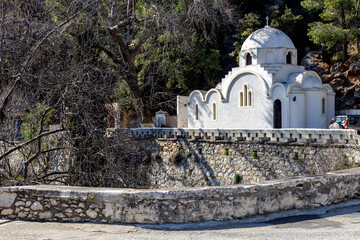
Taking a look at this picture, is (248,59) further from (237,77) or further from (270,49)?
(237,77)

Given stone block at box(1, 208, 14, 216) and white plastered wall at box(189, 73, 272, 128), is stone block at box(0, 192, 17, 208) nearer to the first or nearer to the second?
stone block at box(1, 208, 14, 216)

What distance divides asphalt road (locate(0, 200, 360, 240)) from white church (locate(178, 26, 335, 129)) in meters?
19.9

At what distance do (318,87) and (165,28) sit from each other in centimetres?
1169

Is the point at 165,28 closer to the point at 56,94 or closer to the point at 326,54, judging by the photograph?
the point at 56,94

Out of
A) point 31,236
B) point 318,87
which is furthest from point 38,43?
point 318,87

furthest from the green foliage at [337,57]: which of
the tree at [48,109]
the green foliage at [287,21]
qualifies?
the tree at [48,109]

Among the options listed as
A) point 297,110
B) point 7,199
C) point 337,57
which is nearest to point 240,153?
point 297,110

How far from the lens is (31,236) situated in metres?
5.77

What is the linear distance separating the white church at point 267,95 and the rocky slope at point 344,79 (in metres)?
3.57

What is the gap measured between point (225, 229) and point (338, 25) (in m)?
31.3

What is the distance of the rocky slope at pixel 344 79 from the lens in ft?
98.5

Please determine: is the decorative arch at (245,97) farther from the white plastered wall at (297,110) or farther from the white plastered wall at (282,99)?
the white plastered wall at (297,110)

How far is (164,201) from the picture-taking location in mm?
6031

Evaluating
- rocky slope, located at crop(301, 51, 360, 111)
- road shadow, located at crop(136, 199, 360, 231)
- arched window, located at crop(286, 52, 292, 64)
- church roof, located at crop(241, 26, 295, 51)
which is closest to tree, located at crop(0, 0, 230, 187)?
road shadow, located at crop(136, 199, 360, 231)
